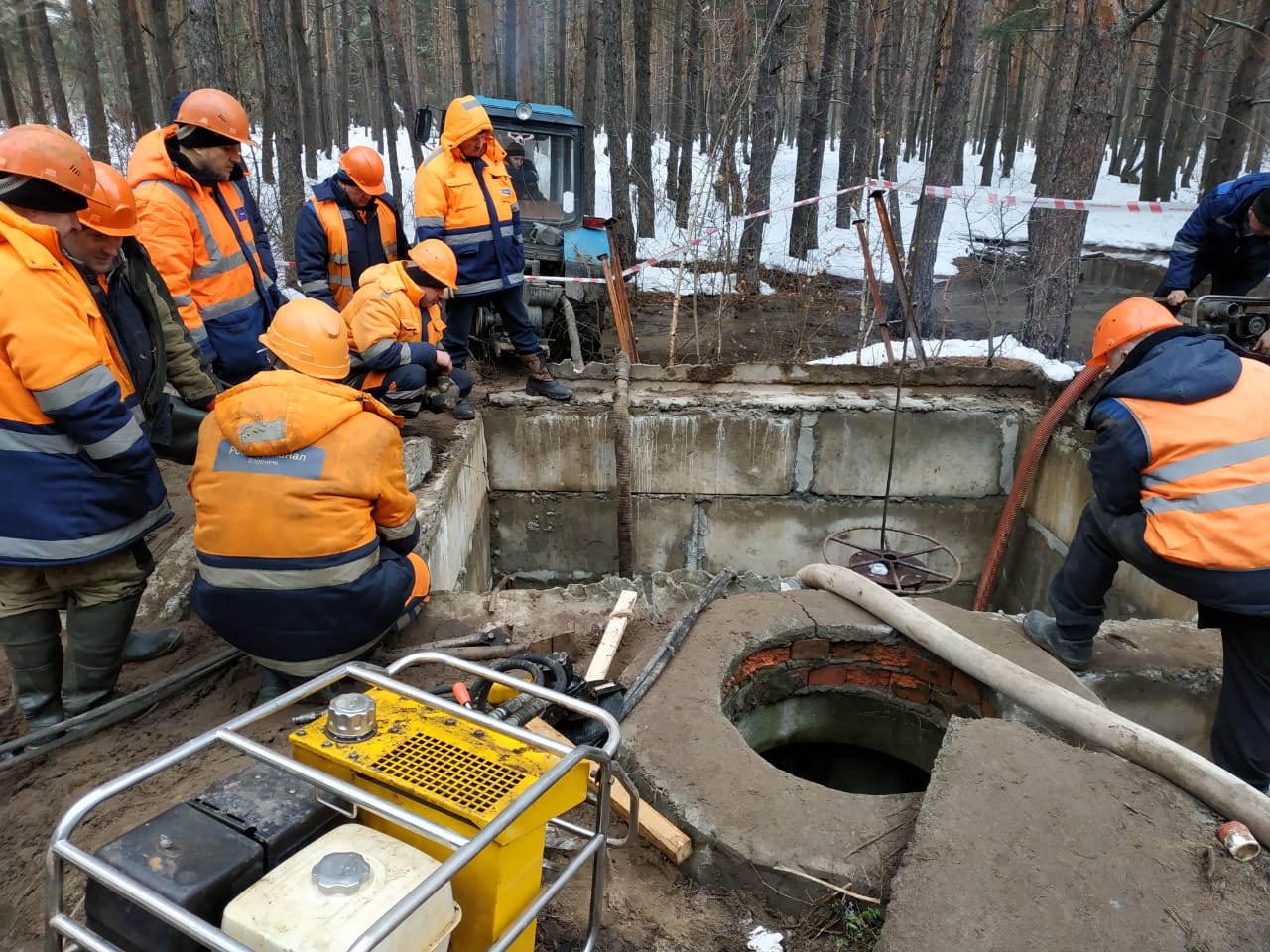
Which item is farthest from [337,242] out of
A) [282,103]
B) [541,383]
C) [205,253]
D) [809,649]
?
[282,103]

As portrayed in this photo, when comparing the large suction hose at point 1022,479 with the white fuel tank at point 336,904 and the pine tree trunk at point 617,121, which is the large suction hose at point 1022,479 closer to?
the white fuel tank at point 336,904

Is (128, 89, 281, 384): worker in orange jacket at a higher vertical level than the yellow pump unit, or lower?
higher

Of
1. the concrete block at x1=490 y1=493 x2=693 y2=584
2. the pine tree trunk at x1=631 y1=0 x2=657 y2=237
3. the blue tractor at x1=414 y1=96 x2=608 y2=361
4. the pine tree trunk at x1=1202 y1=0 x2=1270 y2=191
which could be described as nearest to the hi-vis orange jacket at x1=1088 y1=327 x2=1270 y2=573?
the concrete block at x1=490 y1=493 x2=693 y2=584

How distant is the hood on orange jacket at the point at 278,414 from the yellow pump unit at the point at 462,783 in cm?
117

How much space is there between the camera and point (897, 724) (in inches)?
162

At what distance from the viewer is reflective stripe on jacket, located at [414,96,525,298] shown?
5.72 meters

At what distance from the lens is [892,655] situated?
3850mm

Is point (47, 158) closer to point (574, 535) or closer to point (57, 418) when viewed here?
point (57, 418)

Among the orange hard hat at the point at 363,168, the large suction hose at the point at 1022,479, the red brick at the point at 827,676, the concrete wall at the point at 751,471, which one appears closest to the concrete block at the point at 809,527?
the concrete wall at the point at 751,471

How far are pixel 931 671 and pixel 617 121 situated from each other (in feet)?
38.7

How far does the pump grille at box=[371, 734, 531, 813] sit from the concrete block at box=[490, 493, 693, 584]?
5.24 metres

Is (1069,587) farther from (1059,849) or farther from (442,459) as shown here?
(442,459)

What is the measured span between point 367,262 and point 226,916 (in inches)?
188

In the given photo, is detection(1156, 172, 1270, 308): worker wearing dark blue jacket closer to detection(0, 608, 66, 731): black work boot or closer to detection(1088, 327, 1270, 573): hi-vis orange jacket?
detection(1088, 327, 1270, 573): hi-vis orange jacket
